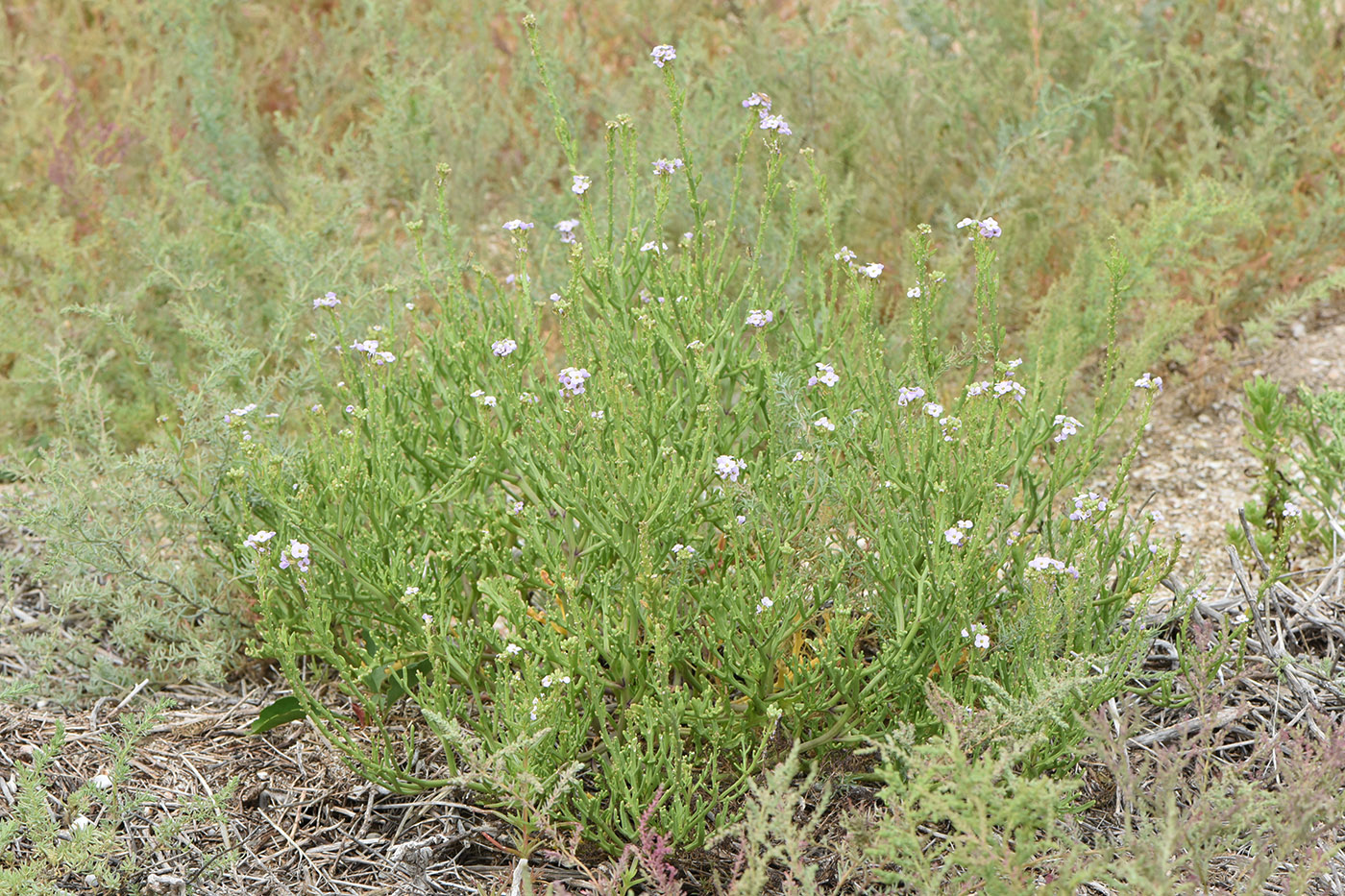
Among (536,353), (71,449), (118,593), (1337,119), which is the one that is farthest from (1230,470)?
(71,449)

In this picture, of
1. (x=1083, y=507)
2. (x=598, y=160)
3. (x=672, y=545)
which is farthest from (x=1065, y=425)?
(x=598, y=160)

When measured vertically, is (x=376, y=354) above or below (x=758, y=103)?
below

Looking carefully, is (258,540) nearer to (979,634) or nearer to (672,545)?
(672,545)

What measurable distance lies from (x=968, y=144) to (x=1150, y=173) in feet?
2.49

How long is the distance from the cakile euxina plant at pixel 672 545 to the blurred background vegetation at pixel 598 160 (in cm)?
91

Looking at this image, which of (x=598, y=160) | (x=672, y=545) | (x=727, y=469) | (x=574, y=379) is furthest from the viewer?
(x=598, y=160)

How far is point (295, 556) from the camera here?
2.31 metres

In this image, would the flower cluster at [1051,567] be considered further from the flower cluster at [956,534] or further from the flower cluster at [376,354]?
the flower cluster at [376,354]

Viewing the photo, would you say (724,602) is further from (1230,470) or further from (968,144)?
(968,144)

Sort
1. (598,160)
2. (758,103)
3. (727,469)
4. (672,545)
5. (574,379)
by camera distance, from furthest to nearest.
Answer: (598,160) → (758,103) → (672,545) → (574,379) → (727,469)

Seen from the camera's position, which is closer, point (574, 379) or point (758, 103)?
point (574, 379)

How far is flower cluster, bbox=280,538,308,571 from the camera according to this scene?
231cm

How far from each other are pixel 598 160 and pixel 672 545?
244 cm

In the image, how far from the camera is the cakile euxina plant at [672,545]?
228 centimetres
